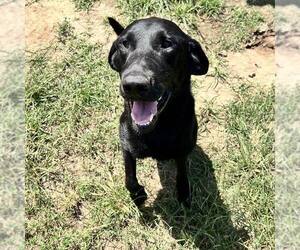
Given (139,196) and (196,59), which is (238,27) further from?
(139,196)

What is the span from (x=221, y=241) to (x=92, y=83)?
5.57ft

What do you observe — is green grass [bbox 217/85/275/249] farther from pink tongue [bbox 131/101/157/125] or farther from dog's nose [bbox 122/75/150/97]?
dog's nose [bbox 122/75/150/97]

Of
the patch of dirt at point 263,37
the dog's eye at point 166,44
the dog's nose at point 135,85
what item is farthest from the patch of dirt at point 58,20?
the dog's nose at point 135,85

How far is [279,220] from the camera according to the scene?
370cm

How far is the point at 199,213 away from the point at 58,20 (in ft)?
7.36

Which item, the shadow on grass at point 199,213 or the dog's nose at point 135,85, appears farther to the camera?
the shadow on grass at point 199,213

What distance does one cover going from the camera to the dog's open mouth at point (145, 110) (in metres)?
2.98

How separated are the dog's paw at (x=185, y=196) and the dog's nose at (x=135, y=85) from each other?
1149mm

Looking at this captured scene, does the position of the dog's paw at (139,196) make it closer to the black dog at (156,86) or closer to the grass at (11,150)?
the black dog at (156,86)

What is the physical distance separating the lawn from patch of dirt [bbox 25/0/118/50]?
0.18ft

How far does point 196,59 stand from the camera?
3230 mm

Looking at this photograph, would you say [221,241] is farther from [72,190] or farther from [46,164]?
[46,164]

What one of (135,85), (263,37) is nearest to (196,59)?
(135,85)

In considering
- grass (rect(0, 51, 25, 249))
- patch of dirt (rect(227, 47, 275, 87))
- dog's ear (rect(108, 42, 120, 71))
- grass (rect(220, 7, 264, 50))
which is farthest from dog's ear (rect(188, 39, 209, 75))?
grass (rect(0, 51, 25, 249))
